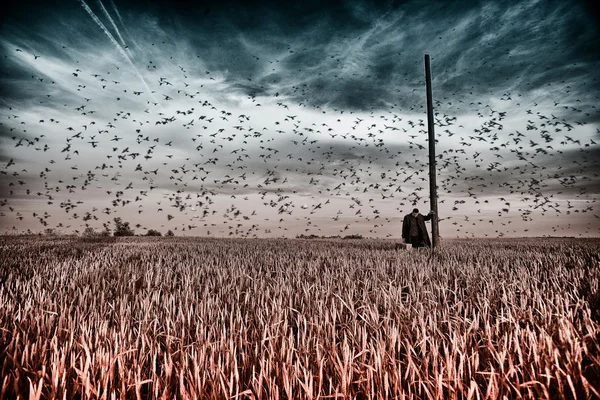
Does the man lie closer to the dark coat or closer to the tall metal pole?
the dark coat

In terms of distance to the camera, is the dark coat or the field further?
the dark coat

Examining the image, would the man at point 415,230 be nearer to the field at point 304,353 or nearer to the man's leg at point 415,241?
the man's leg at point 415,241

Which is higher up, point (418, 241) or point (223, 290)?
point (418, 241)

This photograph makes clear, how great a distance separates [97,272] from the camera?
770cm

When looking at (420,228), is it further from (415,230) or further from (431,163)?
(431,163)

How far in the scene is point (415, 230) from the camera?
13320mm

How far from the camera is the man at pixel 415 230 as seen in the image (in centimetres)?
1323

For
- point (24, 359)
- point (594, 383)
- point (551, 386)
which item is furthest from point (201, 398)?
point (594, 383)

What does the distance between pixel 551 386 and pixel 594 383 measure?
0.25 metres

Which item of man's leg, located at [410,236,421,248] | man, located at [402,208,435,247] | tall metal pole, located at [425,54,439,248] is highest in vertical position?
tall metal pole, located at [425,54,439,248]

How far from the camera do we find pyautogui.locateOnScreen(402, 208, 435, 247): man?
13.2m

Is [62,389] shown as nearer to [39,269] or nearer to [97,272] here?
[97,272]

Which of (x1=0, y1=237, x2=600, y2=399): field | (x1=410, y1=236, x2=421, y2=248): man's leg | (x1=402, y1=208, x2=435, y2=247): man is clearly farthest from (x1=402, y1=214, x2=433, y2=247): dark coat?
(x1=0, y1=237, x2=600, y2=399): field

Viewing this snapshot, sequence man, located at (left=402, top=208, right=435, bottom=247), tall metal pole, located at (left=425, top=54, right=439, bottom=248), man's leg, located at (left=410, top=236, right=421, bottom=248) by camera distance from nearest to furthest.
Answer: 1. tall metal pole, located at (left=425, top=54, right=439, bottom=248)
2. man, located at (left=402, top=208, right=435, bottom=247)
3. man's leg, located at (left=410, top=236, right=421, bottom=248)
